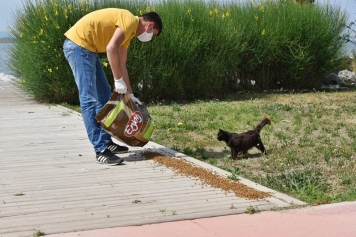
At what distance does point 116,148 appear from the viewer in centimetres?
773

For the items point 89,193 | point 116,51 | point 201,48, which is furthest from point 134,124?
point 201,48

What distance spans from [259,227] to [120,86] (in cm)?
289

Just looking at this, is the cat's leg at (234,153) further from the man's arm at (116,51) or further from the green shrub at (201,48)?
the green shrub at (201,48)

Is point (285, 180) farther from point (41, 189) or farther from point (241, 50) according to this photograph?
point (241, 50)

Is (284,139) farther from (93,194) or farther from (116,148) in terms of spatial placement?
Answer: (93,194)

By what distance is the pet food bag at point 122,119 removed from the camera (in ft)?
23.4

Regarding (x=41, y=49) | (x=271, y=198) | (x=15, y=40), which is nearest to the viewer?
(x=271, y=198)

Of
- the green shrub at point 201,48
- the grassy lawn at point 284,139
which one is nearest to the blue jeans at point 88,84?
the grassy lawn at point 284,139

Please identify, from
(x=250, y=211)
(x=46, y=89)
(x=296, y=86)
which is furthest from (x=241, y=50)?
(x=250, y=211)

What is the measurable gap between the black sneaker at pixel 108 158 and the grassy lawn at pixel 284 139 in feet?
3.59

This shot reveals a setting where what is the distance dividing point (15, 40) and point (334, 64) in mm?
8297

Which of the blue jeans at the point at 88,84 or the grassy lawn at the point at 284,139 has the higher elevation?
the blue jeans at the point at 88,84

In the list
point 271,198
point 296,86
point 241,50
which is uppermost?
point 271,198

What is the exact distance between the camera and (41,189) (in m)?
6.01
